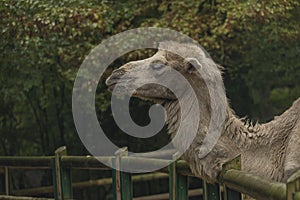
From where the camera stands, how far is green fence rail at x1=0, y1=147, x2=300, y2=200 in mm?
3741

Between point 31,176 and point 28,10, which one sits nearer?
point 28,10

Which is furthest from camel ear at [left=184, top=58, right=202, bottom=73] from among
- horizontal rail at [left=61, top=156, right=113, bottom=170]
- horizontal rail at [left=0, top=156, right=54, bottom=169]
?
horizontal rail at [left=0, top=156, right=54, bottom=169]

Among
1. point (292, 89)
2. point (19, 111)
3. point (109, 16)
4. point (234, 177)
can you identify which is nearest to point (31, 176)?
point (19, 111)

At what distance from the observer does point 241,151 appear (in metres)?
5.43

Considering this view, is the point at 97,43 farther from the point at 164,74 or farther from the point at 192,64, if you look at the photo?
the point at 192,64

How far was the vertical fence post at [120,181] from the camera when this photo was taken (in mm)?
6812

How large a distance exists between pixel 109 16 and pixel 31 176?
3583 millimetres

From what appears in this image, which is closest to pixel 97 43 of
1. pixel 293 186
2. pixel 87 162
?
pixel 87 162

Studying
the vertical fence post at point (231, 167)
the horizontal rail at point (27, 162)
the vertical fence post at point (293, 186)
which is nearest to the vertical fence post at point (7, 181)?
the horizontal rail at point (27, 162)

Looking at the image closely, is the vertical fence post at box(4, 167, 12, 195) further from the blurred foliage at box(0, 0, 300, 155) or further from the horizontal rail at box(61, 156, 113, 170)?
the horizontal rail at box(61, 156, 113, 170)

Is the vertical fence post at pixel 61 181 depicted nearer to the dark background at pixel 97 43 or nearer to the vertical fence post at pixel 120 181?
the vertical fence post at pixel 120 181

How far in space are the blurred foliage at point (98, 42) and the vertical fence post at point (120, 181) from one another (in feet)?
8.36

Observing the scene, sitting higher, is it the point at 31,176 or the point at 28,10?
the point at 28,10

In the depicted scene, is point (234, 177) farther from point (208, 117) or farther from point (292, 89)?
point (292, 89)
